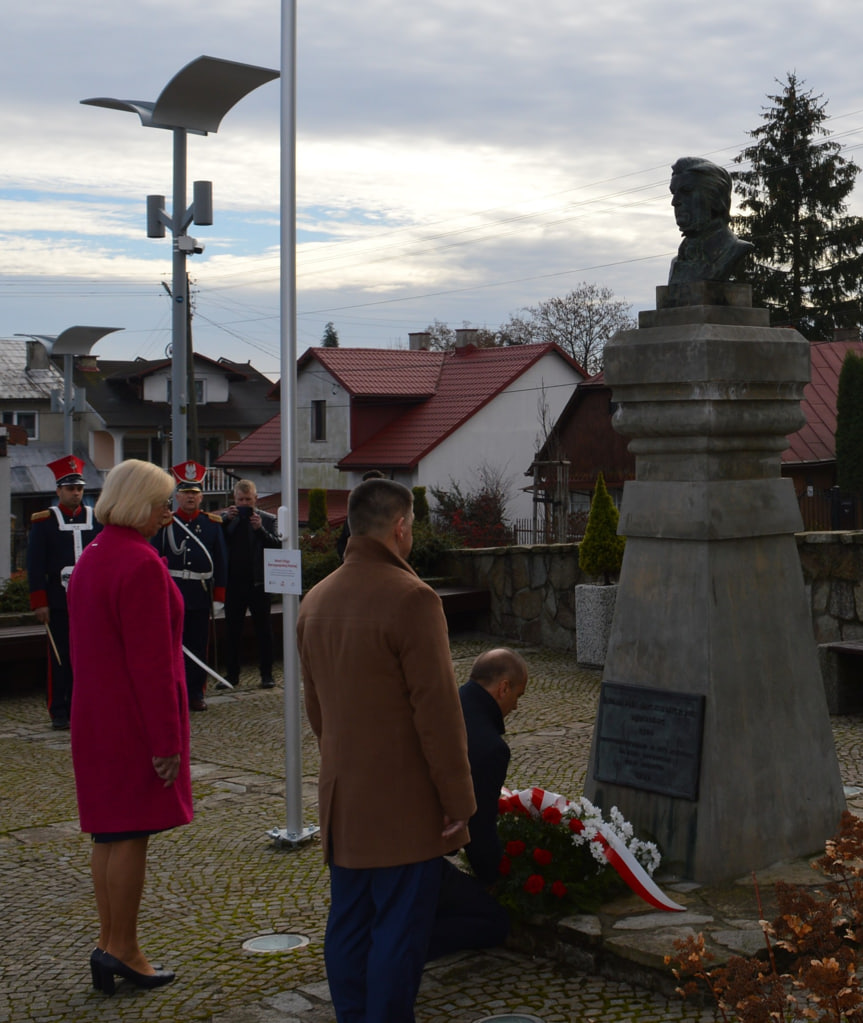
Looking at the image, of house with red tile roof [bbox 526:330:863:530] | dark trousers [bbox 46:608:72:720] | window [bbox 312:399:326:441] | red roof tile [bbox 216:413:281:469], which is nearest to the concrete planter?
dark trousers [bbox 46:608:72:720]

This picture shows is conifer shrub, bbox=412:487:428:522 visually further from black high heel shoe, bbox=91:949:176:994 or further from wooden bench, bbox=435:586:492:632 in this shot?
black high heel shoe, bbox=91:949:176:994

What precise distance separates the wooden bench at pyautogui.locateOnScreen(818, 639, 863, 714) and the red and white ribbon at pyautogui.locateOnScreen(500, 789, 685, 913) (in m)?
4.91

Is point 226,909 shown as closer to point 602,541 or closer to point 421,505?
point 602,541

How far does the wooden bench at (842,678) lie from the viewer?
9508 millimetres

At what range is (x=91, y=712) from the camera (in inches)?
181

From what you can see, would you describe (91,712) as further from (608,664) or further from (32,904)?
(608,664)

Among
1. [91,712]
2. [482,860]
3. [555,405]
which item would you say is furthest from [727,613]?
[555,405]

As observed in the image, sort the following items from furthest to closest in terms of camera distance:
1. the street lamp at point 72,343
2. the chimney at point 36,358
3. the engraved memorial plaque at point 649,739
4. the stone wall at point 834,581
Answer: the chimney at point 36,358, the street lamp at point 72,343, the stone wall at point 834,581, the engraved memorial plaque at point 649,739

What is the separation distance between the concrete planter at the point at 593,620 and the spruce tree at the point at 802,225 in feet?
101

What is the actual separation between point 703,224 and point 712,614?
1630 millimetres

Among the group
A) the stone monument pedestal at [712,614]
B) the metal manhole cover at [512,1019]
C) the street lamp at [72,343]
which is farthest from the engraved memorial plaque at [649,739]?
the street lamp at [72,343]

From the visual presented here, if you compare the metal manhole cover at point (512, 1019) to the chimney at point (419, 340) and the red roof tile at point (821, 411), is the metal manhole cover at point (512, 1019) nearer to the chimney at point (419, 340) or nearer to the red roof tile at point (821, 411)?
the red roof tile at point (821, 411)

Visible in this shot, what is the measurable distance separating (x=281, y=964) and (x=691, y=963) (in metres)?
1.94

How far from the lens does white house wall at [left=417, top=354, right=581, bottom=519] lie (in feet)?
135
